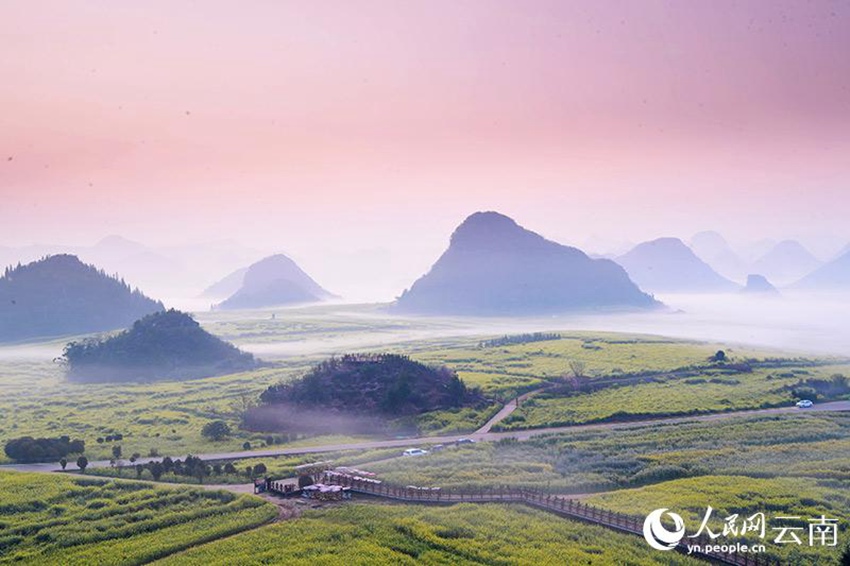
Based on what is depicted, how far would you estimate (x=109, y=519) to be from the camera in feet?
164

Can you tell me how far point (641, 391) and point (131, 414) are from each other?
80.2 meters

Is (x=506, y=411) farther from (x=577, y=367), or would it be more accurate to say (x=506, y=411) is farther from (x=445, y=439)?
(x=577, y=367)

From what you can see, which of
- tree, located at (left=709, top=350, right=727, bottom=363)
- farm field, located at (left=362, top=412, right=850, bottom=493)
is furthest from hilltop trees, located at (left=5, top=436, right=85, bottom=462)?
tree, located at (left=709, top=350, right=727, bottom=363)

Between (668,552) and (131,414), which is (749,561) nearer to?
(668,552)

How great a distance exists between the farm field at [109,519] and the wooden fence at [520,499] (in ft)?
22.0

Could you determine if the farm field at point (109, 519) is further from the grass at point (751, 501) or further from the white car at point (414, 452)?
the grass at point (751, 501)

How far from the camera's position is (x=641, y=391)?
107062mm

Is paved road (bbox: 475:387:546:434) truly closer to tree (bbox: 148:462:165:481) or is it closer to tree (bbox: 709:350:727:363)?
tree (bbox: 148:462:165:481)

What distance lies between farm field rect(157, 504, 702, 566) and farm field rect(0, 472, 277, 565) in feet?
9.02

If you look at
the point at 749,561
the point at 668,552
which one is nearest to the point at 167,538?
the point at 668,552

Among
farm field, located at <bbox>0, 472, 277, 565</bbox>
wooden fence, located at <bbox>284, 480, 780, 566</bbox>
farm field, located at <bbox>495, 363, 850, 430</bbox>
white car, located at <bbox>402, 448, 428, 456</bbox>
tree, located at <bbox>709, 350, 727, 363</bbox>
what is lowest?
farm field, located at <bbox>0, 472, 277, 565</bbox>

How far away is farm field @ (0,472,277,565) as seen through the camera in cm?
4466

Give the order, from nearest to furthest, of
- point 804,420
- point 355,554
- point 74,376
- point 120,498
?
point 355,554 < point 120,498 < point 804,420 < point 74,376

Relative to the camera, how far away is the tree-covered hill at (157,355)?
151 metres
